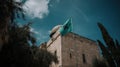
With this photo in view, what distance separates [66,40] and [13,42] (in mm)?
9487

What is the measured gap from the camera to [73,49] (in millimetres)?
19984

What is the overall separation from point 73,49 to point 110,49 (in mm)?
5182

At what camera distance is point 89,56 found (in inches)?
822

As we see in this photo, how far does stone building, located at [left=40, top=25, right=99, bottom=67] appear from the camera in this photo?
1873 centimetres

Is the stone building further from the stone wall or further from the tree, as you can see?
the tree

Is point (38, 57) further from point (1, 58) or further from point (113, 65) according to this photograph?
point (113, 65)

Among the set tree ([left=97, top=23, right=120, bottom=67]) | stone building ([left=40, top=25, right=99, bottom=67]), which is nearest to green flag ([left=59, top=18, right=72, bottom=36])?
stone building ([left=40, top=25, right=99, bottom=67])

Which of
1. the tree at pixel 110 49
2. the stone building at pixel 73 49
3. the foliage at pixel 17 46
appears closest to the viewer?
the foliage at pixel 17 46

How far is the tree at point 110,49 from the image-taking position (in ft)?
50.6

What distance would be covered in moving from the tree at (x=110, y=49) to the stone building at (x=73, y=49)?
152 inches

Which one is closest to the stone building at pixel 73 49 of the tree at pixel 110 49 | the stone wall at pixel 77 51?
the stone wall at pixel 77 51

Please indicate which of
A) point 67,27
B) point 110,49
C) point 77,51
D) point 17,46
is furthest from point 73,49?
point 17,46

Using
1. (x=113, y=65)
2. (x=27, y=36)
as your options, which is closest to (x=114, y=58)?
(x=113, y=65)

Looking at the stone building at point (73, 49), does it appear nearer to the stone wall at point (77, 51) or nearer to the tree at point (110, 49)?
the stone wall at point (77, 51)
